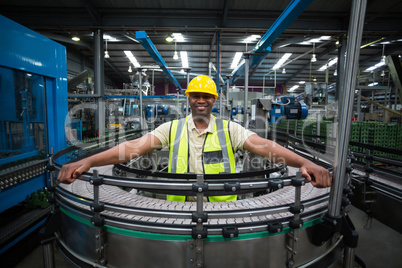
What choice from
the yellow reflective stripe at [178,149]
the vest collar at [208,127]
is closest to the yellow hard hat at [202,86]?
the vest collar at [208,127]

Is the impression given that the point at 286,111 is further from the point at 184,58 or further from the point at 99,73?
the point at 184,58

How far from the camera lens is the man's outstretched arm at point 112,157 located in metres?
1.48

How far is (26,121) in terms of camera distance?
3.13m

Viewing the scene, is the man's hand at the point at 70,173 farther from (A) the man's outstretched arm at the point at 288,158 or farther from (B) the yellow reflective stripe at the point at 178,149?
(A) the man's outstretched arm at the point at 288,158

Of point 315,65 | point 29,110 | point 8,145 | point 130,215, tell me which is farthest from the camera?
point 315,65

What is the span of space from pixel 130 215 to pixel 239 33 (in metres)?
9.72

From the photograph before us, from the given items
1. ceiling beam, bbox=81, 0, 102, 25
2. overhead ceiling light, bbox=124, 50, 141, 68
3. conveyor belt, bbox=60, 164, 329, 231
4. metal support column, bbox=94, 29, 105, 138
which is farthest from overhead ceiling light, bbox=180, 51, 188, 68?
conveyor belt, bbox=60, 164, 329, 231

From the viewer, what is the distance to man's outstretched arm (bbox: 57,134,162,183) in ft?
4.84

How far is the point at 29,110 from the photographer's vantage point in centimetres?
317

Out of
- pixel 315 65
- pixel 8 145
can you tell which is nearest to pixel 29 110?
pixel 8 145

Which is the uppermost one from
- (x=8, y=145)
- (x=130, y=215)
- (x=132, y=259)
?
(x=8, y=145)

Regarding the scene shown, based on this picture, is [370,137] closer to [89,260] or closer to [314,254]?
[314,254]

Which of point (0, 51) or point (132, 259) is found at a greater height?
point (0, 51)

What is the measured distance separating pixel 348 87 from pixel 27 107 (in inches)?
154
